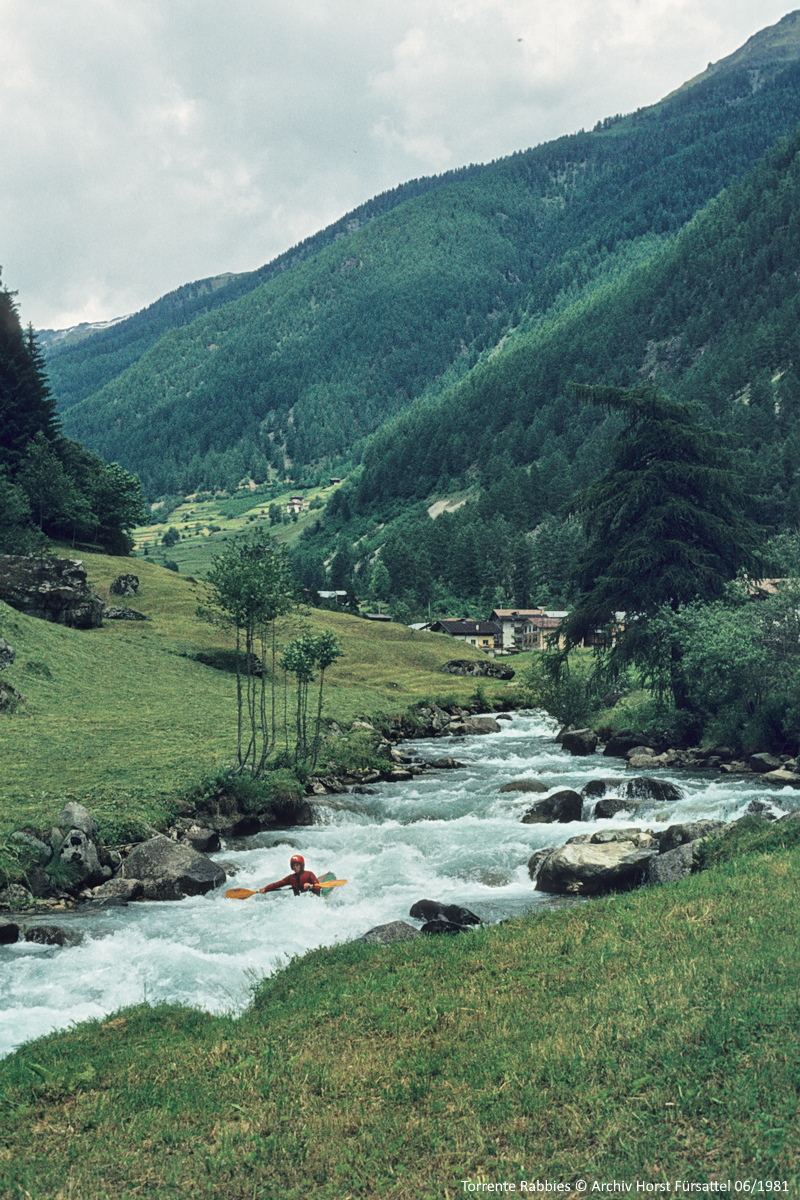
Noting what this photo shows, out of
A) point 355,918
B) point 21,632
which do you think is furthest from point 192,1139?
point 21,632

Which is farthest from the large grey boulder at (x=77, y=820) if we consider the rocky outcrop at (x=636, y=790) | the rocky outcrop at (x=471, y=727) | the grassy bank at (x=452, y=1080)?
the rocky outcrop at (x=471, y=727)

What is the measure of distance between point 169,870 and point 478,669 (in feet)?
260

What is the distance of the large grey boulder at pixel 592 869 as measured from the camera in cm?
2081

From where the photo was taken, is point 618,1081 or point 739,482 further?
point 739,482

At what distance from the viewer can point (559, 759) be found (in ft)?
155

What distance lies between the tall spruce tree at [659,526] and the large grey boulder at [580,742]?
21.2ft

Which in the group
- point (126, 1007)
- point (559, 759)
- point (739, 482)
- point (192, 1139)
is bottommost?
point (559, 759)

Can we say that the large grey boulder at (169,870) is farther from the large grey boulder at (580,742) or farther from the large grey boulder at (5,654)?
the large grey boulder at (580,742)

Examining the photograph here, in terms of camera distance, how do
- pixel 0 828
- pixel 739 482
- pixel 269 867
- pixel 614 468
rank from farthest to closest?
pixel 614 468 → pixel 739 482 → pixel 269 867 → pixel 0 828

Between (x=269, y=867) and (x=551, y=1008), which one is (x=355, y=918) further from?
(x=551, y=1008)

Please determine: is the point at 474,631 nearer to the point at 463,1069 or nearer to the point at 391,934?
the point at 391,934

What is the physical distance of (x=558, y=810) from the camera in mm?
31406

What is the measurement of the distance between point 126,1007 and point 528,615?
144 meters

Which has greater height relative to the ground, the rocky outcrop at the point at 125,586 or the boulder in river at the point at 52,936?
the rocky outcrop at the point at 125,586
